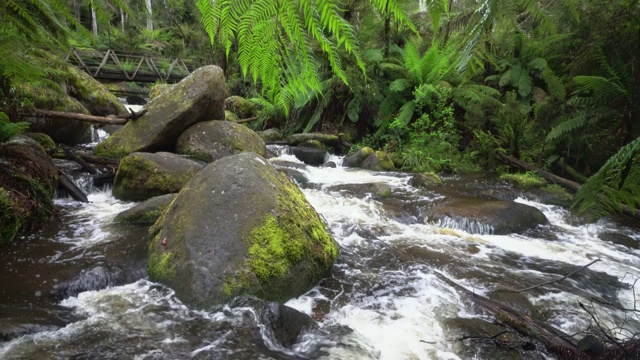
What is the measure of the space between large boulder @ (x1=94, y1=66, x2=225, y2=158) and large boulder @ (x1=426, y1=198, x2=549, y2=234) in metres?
5.35

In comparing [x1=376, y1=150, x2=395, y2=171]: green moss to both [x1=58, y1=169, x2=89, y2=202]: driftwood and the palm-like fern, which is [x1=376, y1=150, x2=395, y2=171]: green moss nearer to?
[x1=58, y1=169, x2=89, y2=202]: driftwood

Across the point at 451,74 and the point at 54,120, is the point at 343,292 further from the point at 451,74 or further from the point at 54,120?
the point at 451,74

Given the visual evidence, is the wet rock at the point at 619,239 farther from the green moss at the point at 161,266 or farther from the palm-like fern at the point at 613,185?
the green moss at the point at 161,266

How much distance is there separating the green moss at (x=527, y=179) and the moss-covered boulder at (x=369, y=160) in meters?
2.76

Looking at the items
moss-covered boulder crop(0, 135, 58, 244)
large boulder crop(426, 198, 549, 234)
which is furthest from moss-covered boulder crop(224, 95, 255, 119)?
large boulder crop(426, 198, 549, 234)

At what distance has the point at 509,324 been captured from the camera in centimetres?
314

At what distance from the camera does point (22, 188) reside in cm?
484

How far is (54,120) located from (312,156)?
6.13m

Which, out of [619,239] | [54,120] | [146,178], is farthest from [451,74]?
[54,120]

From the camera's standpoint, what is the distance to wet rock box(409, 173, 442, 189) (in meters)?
8.23

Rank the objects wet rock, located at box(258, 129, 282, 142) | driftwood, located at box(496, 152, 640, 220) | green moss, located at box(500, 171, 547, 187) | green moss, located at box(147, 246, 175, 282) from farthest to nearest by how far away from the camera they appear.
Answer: wet rock, located at box(258, 129, 282, 142) → green moss, located at box(500, 171, 547, 187) → driftwood, located at box(496, 152, 640, 220) → green moss, located at box(147, 246, 175, 282)

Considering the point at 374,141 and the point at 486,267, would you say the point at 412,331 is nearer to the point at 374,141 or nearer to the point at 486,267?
the point at 486,267

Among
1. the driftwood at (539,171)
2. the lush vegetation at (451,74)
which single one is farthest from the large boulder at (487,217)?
the lush vegetation at (451,74)

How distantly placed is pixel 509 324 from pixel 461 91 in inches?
326
